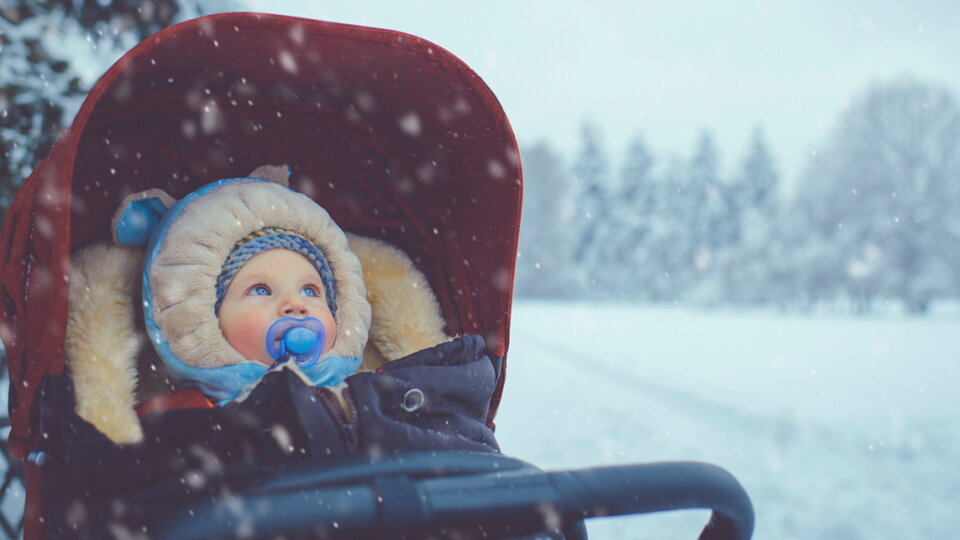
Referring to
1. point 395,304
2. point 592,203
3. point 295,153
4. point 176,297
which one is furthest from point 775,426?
point 592,203

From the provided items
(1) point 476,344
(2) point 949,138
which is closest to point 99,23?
(1) point 476,344

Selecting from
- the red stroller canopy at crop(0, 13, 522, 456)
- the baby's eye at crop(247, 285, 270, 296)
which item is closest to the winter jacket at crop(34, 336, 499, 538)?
the red stroller canopy at crop(0, 13, 522, 456)

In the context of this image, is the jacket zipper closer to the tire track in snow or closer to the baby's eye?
the baby's eye

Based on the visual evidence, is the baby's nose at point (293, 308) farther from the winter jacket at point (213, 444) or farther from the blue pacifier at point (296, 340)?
the winter jacket at point (213, 444)

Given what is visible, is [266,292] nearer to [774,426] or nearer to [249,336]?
[249,336]

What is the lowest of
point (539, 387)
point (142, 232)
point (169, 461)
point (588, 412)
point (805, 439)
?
point (539, 387)

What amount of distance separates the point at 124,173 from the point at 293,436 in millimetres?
1127

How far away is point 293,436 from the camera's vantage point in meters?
1.39

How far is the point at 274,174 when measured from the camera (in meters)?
2.17

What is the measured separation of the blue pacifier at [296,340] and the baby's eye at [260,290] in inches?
5.0

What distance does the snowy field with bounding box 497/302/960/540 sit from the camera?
12.6 ft

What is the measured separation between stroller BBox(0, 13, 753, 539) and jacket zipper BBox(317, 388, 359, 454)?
0.11m

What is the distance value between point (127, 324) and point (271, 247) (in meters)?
0.40

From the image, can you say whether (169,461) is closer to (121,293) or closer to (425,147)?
(121,293)
